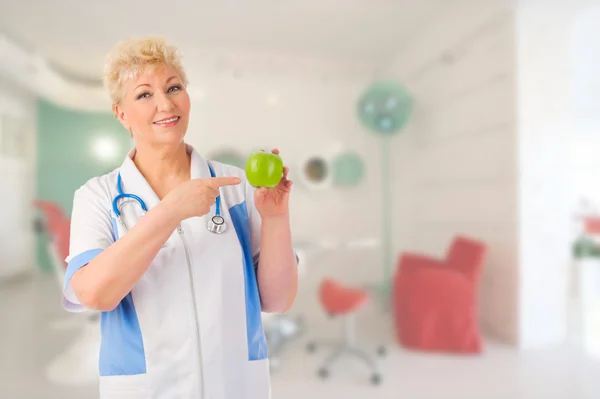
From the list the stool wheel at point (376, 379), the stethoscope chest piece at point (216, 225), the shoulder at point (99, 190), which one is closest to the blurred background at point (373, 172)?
the stool wheel at point (376, 379)

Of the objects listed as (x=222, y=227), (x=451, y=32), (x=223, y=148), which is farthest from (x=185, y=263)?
(x=451, y=32)

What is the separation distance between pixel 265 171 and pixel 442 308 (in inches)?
94.5

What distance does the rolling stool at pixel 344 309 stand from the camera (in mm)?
2406

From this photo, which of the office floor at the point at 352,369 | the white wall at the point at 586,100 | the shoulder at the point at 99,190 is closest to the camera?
the shoulder at the point at 99,190

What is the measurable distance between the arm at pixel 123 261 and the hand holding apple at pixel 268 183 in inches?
Result: 6.0

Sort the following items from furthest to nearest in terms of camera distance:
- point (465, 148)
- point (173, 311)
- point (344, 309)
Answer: point (465, 148) → point (344, 309) → point (173, 311)

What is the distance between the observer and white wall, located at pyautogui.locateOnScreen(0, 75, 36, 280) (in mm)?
2582

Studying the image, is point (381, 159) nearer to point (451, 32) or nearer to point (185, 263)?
point (451, 32)

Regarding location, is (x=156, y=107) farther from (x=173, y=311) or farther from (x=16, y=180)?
(x=16, y=180)

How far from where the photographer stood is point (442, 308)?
9.00ft

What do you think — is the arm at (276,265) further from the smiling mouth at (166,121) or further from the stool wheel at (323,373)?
the stool wheel at (323,373)

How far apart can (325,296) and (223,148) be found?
1542 millimetres

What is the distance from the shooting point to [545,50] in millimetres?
2955

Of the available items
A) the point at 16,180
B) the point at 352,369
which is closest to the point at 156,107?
the point at 352,369
